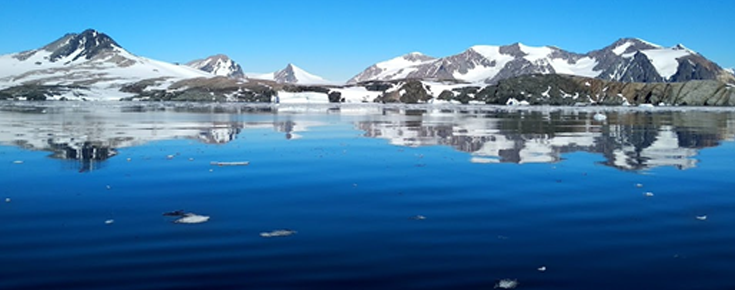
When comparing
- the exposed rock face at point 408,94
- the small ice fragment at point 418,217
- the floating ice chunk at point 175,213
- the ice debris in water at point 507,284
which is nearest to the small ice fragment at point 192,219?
the floating ice chunk at point 175,213

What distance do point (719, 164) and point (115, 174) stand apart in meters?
13.8

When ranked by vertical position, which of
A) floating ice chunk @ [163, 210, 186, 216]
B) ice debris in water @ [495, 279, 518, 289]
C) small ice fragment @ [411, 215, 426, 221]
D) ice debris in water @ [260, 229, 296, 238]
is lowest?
ice debris in water @ [495, 279, 518, 289]

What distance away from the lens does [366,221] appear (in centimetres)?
796

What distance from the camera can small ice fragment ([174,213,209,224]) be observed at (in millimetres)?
7756

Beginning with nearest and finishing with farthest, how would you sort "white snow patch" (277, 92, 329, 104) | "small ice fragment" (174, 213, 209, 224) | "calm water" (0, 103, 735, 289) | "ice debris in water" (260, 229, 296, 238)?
"calm water" (0, 103, 735, 289) < "ice debris in water" (260, 229, 296, 238) < "small ice fragment" (174, 213, 209, 224) < "white snow patch" (277, 92, 329, 104)

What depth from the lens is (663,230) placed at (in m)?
7.53

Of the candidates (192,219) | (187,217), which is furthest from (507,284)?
(187,217)

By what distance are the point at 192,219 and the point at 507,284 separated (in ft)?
14.4

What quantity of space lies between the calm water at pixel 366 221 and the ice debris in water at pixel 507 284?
144 millimetres

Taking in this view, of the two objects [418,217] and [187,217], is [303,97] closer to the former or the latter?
[187,217]

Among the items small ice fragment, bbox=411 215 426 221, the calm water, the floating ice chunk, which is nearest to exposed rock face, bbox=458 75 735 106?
the calm water

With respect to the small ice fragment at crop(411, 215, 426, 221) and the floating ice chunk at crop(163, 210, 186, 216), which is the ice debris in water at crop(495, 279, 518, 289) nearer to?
the small ice fragment at crop(411, 215, 426, 221)

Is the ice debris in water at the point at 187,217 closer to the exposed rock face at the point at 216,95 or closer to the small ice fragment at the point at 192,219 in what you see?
the small ice fragment at the point at 192,219

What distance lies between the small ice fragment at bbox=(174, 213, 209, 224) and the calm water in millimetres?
189
